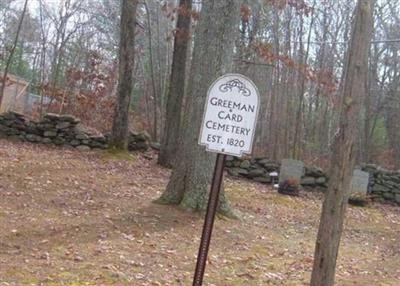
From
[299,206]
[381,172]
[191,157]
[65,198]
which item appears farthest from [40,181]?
[381,172]

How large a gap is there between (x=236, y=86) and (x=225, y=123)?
0.29 m

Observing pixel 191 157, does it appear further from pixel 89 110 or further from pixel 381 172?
pixel 89 110

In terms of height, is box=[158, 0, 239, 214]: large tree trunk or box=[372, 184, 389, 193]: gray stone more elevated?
box=[158, 0, 239, 214]: large tree trunk

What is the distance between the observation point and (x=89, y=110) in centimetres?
1955

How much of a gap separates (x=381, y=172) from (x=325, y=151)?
5.86 m

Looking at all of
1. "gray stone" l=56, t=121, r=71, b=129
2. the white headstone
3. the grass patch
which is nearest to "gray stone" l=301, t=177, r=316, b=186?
the white headstone

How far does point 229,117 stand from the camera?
4.02 metres

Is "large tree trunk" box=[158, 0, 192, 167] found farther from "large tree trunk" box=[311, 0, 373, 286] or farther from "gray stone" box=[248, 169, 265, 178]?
"large tree trunk" box=[311, 0, 373, 286]

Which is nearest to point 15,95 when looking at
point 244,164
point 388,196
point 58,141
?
point 58,141

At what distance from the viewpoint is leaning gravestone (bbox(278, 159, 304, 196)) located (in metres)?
12.5

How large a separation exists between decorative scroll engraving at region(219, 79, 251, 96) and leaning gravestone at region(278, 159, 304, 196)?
8710 millimetres

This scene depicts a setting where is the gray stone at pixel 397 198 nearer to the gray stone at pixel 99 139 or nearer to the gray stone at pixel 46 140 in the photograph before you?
the gray stone at pixel 99 139

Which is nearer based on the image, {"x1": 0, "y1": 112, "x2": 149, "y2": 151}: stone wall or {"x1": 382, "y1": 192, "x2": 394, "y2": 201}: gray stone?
{"x1": 0, "y1": 112, "x2": 149, "y2": 151}: stone wall

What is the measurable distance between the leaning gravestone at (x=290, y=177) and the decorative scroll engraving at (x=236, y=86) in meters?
8.71
